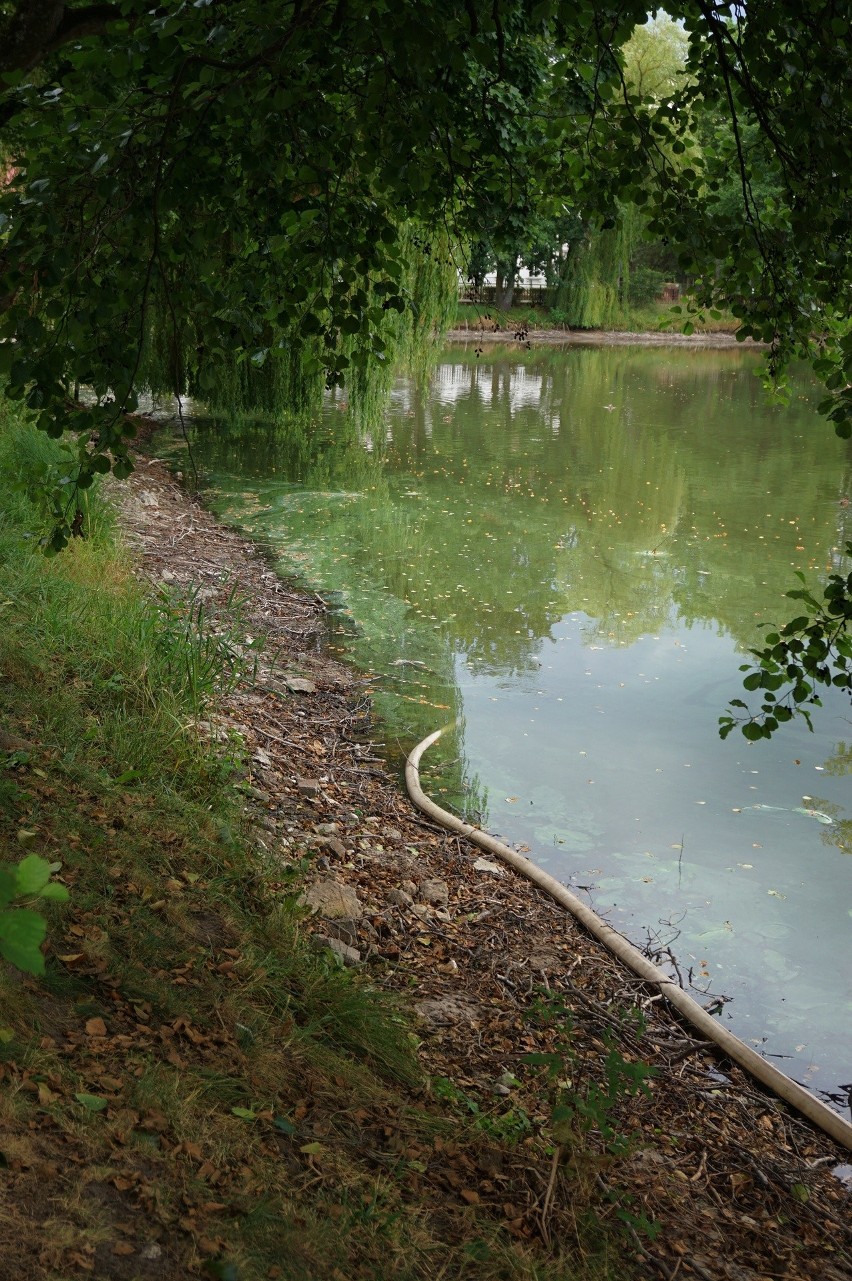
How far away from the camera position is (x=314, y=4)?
2920mm

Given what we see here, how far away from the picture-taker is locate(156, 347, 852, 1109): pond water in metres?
5.55

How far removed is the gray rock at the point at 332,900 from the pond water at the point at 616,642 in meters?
1.34

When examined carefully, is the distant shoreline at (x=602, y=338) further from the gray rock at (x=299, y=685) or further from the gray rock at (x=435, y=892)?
the gray rock at (x=435, y=892)

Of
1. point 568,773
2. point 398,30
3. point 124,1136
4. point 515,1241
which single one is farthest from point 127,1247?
point 568,773

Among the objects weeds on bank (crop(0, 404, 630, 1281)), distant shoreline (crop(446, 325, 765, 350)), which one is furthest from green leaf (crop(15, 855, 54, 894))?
distant shoreline (crop(446, 325, 765, 350))

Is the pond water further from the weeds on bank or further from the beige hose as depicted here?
the weeds on bank

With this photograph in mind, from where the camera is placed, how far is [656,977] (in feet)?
15.9

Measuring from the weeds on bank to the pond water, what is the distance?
187 centimetres

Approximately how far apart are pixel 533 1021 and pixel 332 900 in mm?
944

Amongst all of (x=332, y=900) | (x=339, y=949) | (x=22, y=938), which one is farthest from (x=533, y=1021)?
(x=22, y=938)

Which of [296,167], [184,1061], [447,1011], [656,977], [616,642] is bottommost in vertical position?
[656,977]

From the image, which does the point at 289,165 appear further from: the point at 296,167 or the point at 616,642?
the point at 616,642

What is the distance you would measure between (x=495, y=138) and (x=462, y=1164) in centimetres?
335

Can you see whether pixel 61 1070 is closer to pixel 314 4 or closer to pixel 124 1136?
pixel 124 1136
